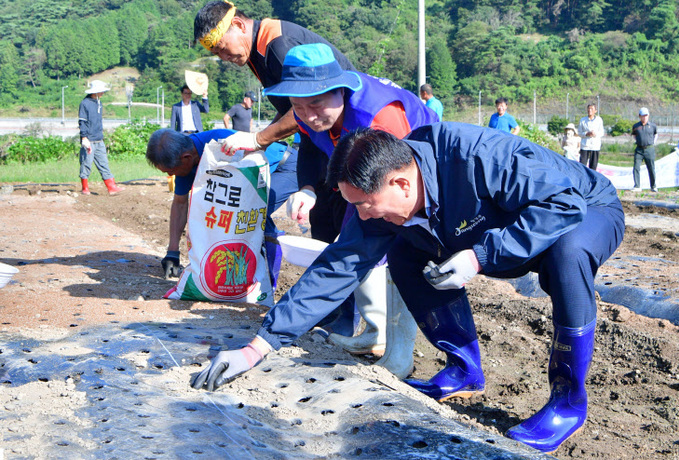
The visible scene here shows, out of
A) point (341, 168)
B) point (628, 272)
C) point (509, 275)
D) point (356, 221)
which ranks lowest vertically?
point (628, 272)

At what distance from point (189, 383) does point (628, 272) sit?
343 cm

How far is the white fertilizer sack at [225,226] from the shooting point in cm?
355

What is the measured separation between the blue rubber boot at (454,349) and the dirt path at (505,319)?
3.1 inches

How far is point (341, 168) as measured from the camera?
2043 mm

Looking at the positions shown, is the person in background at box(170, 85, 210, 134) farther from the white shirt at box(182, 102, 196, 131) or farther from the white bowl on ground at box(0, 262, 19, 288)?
the white bowl on ground at box(0, 262, 19, 288)

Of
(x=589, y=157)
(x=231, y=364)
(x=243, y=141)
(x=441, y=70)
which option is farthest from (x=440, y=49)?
(x=231, y=364)

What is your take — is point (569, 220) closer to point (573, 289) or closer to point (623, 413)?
point (573, 289)

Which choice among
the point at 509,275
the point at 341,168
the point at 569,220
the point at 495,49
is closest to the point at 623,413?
the point at 509,275

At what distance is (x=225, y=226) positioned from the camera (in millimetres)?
3584

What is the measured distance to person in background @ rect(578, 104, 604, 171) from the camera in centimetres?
1142

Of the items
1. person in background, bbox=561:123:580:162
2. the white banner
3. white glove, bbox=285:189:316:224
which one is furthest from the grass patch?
white glove, bbox=285:189:316:224

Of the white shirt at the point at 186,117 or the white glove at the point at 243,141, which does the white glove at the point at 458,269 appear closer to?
the white glove at the point at 243,141

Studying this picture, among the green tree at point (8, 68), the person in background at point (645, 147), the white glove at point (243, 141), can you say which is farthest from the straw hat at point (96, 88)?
the green tree at point (8, 68)

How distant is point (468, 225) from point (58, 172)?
1076 centimetres
